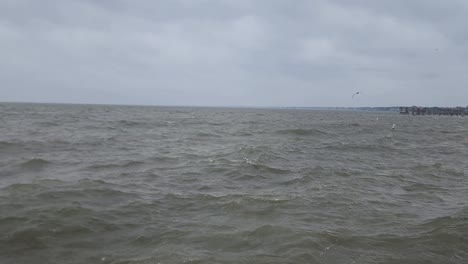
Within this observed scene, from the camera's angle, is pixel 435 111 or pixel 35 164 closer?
pixel 35 164

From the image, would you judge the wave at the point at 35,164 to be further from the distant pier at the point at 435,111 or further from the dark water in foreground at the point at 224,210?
the distant pier at the point at 435,111

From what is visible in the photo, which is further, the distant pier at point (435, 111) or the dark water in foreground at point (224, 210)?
the distant pier at point (435, 111)

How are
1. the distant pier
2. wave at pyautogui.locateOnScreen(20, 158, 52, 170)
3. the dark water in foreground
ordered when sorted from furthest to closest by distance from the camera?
the distant pier
wave at pyautogui.locateOnScreen(20, 158, 52, 170)
the dark water in foreground

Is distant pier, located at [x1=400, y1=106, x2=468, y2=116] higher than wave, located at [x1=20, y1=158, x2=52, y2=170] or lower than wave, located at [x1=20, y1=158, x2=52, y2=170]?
higher

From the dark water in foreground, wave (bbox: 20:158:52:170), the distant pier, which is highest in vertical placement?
the distant pier

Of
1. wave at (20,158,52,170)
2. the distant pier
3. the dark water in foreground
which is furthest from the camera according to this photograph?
the distant pier

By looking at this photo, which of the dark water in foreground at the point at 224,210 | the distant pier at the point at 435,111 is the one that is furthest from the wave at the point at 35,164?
the distant pier at the point at 435,111

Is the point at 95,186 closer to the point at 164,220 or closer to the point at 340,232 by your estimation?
the point at 164,220

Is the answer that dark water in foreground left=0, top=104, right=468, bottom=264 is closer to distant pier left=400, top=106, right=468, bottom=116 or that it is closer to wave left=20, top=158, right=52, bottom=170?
wave left=20, top=158, right=52, bottom=170

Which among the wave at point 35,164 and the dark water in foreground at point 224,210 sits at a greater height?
the wave at point 35,164

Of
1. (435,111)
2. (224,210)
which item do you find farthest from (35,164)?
(435,111)

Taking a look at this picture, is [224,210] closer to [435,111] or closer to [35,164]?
[35,164]

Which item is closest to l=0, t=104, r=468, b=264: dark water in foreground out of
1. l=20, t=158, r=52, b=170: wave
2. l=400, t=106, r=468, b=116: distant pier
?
l=20, t=158, r=52, b=170: wave

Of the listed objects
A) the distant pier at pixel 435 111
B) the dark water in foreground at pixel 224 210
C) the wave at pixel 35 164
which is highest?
the distant pier at pixel 435 111
